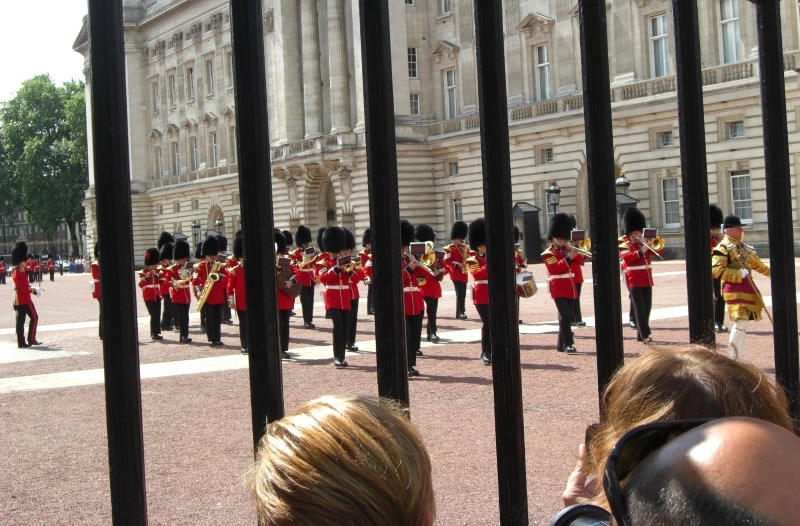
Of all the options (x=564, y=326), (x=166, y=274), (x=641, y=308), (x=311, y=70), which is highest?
(x=311, y=70)

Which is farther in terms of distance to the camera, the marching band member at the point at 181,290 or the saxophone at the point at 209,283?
the marching band member at the point at 181,290

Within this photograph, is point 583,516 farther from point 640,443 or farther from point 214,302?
point 214,302

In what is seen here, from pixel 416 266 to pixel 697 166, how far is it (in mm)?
9950

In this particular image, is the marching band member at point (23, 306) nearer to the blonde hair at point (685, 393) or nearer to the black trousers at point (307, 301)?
the black trousers at point (307, 301)

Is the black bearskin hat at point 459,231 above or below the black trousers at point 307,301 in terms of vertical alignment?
above

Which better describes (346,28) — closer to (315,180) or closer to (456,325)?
(315,180)

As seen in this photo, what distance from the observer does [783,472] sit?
0.77 meters

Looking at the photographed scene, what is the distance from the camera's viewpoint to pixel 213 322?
46.5ft

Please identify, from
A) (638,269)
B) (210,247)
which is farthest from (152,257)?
(638,269)

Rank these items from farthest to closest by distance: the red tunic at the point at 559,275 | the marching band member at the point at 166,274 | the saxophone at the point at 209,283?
1. the marching band member at the point at 166,274
2. the saxophone at the point at 209,283
3. the red tunic at the point at 559,275

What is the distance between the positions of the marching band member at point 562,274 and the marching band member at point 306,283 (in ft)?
15.8

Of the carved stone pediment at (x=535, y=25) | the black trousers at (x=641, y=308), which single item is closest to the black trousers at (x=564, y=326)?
the black trousers at (x=641, y=308)

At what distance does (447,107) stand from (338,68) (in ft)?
16.0

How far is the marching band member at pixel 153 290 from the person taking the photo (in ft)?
51.5
